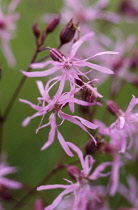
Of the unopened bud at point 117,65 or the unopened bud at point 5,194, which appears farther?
the unopened bud at point 117,65

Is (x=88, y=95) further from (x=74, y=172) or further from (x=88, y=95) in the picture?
(x=74, y=172)

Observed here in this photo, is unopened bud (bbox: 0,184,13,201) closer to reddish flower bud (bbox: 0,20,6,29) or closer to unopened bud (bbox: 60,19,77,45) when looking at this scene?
unopened bud (bbox: 60,19,77,45)

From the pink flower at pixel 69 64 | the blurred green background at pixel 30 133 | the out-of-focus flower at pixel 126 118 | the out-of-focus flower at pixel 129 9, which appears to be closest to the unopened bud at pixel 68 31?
the pink flower at pixel 69 64

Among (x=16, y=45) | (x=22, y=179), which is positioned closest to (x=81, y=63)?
(x=22, y=179)

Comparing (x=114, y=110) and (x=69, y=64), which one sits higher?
(x=69, y=64)

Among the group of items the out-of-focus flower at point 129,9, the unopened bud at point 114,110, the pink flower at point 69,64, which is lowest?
the unopened bud at point 114,110

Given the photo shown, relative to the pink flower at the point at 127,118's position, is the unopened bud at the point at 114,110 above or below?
above

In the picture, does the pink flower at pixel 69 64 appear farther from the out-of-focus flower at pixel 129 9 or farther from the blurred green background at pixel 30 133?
the out-of-focus flower at pixel 129 9

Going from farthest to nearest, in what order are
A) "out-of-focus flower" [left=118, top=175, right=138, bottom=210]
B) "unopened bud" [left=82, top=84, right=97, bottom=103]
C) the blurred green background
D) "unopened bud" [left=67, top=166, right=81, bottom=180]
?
the blurred green background < "out-of-focus flower" [left=118, top=175, right=138, bottom=210] < "unopened bud" [left=67, top=166, right=81, bottom=180] < "unopened bud" [left=82, top=84, right=97, bottom=103]

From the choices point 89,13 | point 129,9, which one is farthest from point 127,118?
point 129,9

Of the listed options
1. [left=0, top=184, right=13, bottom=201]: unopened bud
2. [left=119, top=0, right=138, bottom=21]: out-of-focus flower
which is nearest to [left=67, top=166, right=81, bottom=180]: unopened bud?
[left=0, top=184, right=13, bottom=201]: unopened bud

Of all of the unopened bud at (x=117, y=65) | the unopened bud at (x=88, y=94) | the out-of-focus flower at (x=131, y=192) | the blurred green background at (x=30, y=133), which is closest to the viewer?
the unopened bud at (x=88, y=94)
